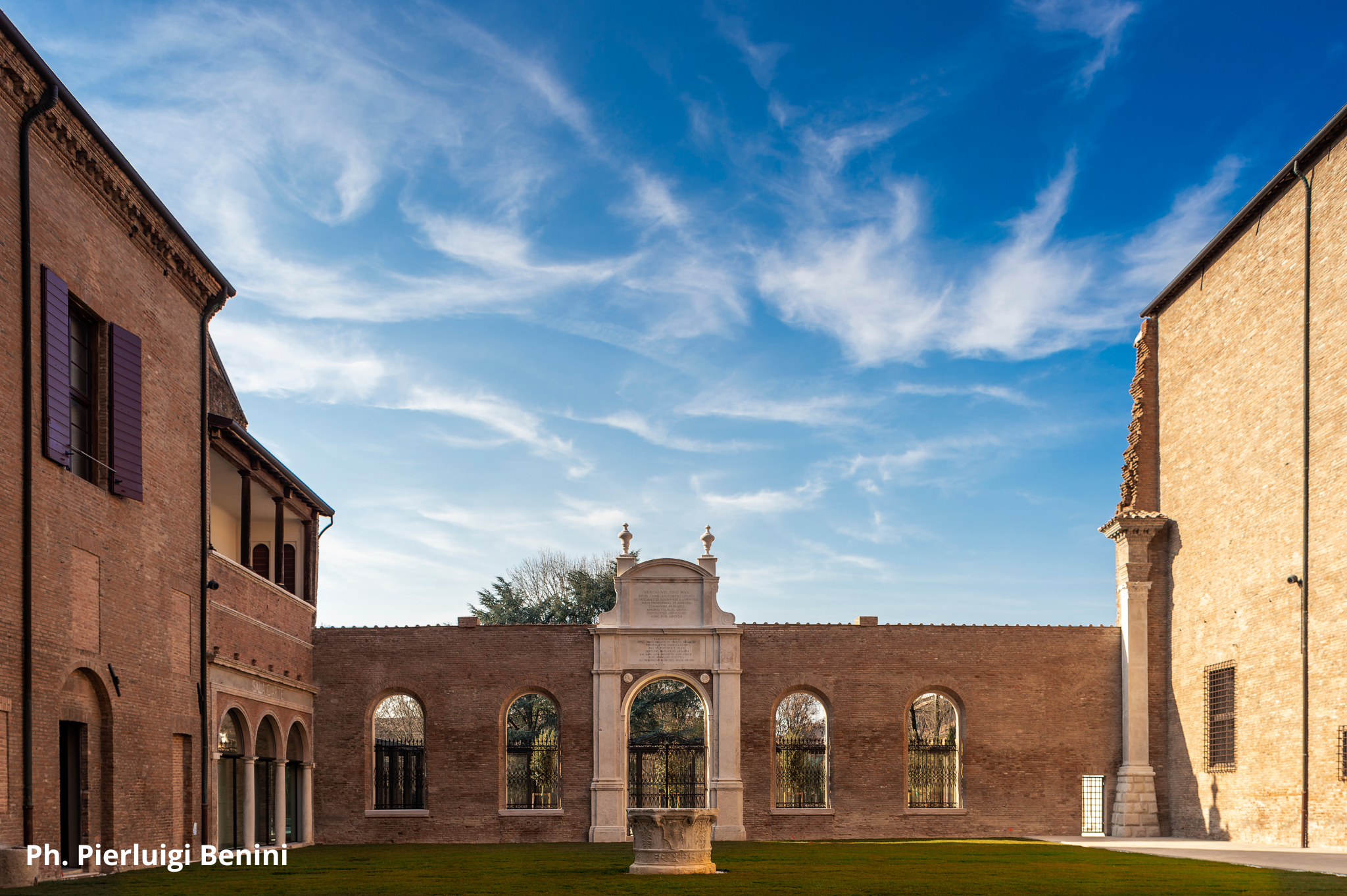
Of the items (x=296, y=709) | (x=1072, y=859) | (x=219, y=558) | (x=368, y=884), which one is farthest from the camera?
(x=296, y=709)

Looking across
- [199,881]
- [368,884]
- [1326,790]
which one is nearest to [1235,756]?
[1326,790]

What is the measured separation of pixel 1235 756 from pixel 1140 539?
16.8 ft

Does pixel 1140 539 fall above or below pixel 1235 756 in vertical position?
above

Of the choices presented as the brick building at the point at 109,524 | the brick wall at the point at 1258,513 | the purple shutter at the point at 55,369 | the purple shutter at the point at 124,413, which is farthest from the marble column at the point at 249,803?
the brick wall at the point at 1258,513

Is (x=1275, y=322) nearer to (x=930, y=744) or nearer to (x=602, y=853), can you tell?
(x=930, y=744)

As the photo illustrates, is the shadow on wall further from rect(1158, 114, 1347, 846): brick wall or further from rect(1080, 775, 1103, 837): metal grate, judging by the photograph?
rect(1080, 775, 1103, 837): metal grate

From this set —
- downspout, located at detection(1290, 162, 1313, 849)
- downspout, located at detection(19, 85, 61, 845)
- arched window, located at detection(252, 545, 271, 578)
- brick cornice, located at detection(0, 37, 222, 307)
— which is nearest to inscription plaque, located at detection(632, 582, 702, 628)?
arched window, located at detection(252, 545, 271, 578)

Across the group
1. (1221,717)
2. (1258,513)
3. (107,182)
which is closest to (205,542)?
(107,182)

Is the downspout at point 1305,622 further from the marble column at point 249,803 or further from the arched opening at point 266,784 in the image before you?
the arched opening at point 266,784

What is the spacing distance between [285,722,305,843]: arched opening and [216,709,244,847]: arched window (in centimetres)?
295

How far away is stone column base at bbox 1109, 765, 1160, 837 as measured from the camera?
2662 cm

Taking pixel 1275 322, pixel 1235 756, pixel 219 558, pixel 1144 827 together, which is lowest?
→ pixel 1144 827

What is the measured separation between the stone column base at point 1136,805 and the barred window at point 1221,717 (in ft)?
7.18

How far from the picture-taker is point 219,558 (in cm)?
2156
